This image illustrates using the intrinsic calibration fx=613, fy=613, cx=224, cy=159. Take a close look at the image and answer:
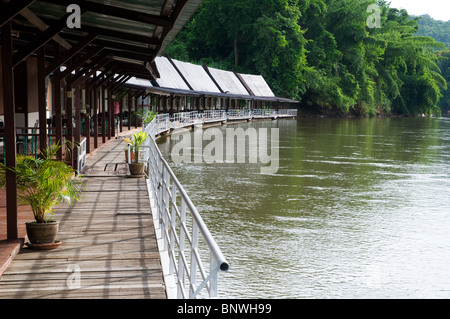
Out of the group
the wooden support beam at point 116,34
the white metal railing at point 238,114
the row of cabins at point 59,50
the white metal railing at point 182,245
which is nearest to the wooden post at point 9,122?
the row of cabins at point 59,50

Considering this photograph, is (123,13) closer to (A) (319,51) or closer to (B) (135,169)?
(B) (135,169)

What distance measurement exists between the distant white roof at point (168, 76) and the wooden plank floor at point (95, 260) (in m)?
34.5

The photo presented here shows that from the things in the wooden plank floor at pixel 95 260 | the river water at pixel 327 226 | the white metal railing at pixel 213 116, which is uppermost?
the white metal railing at pixel 213 116

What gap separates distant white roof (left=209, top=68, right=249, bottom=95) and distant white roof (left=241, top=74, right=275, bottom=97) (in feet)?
6.69

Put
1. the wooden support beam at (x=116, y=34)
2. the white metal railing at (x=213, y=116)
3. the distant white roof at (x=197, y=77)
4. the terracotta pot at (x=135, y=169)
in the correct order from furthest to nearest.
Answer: the distant white roof at (x=197, y=77)
the white metal railing at (x=213, y=116)
the terracotta pot at (x=135, y=169)
the wooden support beam at (x=116, y=34)

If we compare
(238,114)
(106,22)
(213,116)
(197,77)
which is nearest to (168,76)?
(213,116)

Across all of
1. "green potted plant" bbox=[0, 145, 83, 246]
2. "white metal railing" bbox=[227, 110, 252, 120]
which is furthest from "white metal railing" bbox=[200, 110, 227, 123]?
"green potted plant" bbox=[0, 145, 83, 246]

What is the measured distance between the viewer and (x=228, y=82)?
64.2 m

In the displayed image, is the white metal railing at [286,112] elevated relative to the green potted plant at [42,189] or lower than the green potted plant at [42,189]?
elevated

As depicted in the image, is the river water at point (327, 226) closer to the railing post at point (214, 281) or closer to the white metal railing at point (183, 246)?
the white metal railing at point (183, 246)

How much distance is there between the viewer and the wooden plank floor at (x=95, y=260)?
5.62m

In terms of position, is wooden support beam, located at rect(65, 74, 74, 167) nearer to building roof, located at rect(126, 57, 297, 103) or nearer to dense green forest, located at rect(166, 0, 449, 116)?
building roof, located at rect(126, 57, 297, 103)

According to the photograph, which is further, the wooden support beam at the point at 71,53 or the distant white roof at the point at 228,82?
the distant white roof at the point at 228,82

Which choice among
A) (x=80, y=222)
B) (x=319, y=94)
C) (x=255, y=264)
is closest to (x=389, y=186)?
(x=255, y=264)
